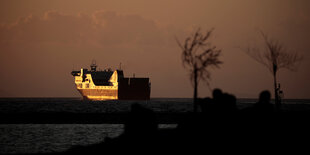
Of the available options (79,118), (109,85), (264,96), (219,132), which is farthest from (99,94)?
(264,96)

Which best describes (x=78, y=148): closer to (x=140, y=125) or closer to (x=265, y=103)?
(x=140, y=125)

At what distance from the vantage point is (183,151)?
13539 mm

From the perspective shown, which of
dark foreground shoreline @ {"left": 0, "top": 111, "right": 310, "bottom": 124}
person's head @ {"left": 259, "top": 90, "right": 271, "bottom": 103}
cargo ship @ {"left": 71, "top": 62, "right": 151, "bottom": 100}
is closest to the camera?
person's head @ {"left": 259, "top": 90, "right": 271, "bottom": 103}

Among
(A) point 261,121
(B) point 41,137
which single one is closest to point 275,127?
(A) point 261,121

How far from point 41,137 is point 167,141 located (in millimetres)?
16542

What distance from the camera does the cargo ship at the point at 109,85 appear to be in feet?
563

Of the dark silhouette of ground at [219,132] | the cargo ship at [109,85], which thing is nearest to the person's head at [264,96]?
the dark silhouette of ground at [219,132]

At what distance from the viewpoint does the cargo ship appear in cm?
17150

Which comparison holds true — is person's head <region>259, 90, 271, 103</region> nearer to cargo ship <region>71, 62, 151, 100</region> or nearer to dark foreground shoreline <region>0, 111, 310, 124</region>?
dark foreground shoreline <region>0, 111, 310, 124</region>

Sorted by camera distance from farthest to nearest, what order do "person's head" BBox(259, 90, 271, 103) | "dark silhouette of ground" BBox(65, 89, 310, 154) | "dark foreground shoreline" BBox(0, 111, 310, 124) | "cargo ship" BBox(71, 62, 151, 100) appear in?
"cargo ship" BBox(71, 62, 151, 100) → "dark foreground shoreline" BBox(0, 111, 310, 124) → "person's head" BBox(259, 90, 271, 103) → "dark silhouette of ground" BBox(65, 89, 310, 154)

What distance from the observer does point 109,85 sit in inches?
7175

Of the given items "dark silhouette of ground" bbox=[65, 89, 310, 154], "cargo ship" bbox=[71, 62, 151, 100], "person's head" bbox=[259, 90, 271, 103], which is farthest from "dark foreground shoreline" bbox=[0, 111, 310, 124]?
"cargo ship" bbox=[71, 62, 151, 100]

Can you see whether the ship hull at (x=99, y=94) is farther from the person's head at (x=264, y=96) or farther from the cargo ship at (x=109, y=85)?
the person's head at (x=264, y=96)

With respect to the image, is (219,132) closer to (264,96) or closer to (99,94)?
(264,96)
